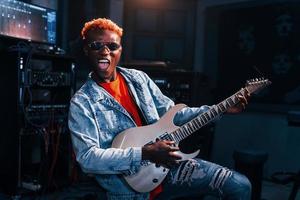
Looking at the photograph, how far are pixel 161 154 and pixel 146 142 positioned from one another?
9.0 inches

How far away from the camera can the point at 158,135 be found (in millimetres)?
1998

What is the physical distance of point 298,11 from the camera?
162 inches

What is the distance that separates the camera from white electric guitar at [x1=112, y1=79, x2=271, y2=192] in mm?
1902

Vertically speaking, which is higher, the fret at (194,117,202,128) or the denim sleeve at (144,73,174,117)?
the denim sleeve at (144,73,174,117)

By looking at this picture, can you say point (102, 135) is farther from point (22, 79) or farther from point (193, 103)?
point (193, 103)

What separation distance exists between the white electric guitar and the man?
0.04 m

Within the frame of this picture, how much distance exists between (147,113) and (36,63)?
2.26 m

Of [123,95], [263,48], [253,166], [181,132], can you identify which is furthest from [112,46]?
[263,48]

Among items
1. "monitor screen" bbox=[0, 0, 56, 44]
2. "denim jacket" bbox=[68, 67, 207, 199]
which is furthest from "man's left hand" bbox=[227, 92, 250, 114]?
"monitor screen" bbox=[0, 0, 56, 44]

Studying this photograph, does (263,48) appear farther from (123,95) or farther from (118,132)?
(118,132)

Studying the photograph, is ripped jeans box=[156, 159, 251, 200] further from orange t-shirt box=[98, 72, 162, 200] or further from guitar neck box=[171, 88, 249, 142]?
orange t-shirt box=[98, 72, 162, 200]

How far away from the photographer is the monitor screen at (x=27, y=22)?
3221 millimetres

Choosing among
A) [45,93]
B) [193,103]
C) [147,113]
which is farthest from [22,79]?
[193,103]

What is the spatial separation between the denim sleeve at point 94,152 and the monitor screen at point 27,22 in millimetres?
1728
